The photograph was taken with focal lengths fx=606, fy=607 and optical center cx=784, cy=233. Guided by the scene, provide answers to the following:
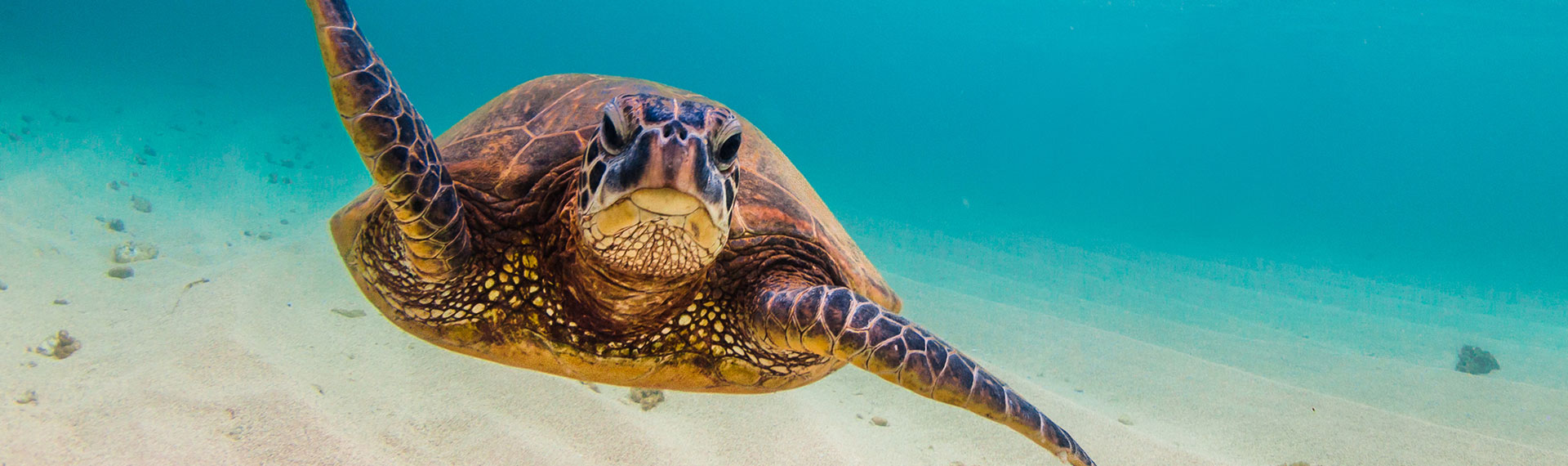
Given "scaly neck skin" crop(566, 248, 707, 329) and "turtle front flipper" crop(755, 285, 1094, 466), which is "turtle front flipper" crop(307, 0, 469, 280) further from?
"turtle front flipper" crop(755, 285, 1094, 466)

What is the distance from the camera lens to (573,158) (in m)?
2.34

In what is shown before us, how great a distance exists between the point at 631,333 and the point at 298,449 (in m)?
1.95

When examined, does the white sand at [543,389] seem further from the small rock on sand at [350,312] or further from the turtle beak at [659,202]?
the turtle beak at [659,202]

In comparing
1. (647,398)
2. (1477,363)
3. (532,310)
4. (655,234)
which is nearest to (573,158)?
(532,310)

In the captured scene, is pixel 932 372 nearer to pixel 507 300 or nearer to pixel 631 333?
pixel 631 333

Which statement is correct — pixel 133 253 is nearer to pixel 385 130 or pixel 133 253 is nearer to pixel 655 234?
pixel 385 130

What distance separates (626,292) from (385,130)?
85 cm

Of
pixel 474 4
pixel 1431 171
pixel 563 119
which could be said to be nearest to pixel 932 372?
pixel 563 119

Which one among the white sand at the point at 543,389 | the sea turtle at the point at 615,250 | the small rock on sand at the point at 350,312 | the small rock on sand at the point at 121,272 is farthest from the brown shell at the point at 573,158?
the small rock on sand at the point at 121,272

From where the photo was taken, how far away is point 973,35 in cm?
8575

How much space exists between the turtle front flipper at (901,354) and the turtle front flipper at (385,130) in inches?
44.1

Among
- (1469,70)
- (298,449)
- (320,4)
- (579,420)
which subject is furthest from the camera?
(1469,70)

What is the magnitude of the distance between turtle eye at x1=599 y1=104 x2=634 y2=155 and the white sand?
2.31 m

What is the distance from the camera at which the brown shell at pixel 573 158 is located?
2.37m
